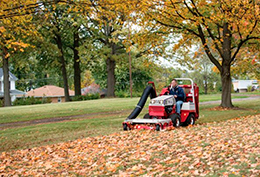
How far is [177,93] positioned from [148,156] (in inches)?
190

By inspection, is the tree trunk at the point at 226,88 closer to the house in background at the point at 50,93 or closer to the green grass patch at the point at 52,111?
the green grass patch at the point at 52,111

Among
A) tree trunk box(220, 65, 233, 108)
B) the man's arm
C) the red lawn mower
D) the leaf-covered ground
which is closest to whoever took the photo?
the leaf-covered ground

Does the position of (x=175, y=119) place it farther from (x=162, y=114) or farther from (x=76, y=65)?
(x=76, y=65)

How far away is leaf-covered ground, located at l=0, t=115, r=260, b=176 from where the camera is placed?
21.7ft

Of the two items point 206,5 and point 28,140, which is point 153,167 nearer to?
point 28,140

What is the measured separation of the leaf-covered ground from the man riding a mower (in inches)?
47.6

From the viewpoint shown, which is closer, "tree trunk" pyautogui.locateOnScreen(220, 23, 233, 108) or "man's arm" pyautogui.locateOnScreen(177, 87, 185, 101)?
"man's arm" pyautogui.locateOnScreen(177, 87, 185, 101)

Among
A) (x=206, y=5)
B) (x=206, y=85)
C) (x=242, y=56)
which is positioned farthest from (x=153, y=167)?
(x=206, y=85)

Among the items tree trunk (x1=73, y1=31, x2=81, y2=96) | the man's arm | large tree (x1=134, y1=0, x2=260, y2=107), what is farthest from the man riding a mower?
tree trunk (x1=73, y1=31, x2=81, y2=96)

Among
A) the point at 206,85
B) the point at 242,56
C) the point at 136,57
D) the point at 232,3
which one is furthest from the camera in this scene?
the point at 206,85

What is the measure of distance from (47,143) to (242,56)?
18148mm

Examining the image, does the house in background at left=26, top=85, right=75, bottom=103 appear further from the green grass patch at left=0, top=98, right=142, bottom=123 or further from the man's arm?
the man's arm

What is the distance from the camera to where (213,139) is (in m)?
9.01

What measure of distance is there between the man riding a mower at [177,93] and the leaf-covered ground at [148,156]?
1.21 metres
